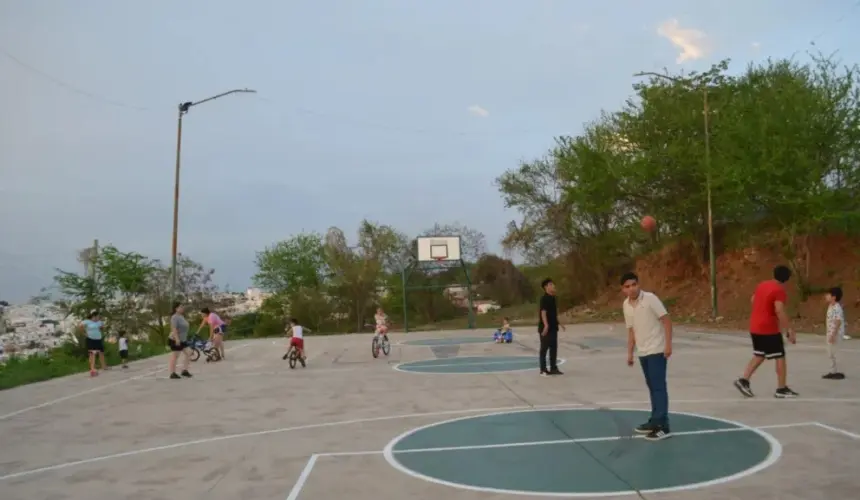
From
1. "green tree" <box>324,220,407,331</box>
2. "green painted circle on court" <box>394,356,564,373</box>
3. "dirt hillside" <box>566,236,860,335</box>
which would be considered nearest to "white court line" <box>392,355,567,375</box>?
"green painted circle on court" <box>394,356,564,373</box>

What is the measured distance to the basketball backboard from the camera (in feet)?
127

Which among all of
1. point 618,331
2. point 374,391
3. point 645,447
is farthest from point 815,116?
point 645,447

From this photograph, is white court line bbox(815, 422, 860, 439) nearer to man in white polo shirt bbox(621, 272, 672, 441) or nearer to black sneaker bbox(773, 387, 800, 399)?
man in white polo shirt bbox(621, 272, 672, 441)

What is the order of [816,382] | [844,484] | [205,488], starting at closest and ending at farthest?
1. [844,484]
2. [205,488]
3. [816,382]

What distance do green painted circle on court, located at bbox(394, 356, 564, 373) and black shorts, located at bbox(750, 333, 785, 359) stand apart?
591cm

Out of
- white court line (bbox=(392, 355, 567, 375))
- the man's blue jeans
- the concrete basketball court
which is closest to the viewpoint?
the concrete basketball court

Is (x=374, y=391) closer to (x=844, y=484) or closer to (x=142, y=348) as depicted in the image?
(x=844, y=484)

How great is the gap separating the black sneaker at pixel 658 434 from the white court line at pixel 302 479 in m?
3.45

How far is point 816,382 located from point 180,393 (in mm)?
11014

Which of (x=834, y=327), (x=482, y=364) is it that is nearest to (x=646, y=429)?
(x=834, y=327)

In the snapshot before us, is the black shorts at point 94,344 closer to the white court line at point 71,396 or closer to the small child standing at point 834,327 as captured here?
the white court line at point 71,396

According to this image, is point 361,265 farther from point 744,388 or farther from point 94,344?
point 744,388

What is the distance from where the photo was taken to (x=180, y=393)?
45.6 feet

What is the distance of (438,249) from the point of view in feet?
128
